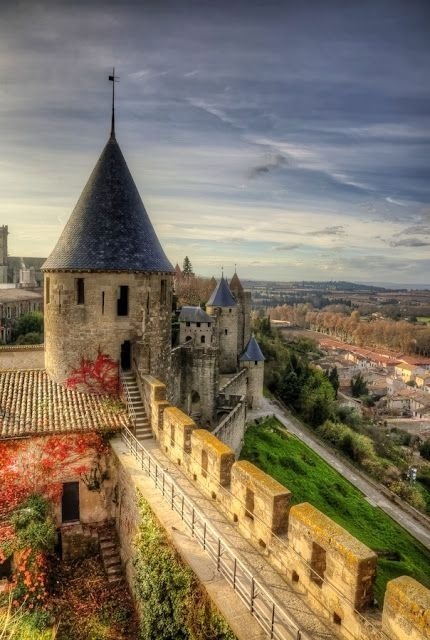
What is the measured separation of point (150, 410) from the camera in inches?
555

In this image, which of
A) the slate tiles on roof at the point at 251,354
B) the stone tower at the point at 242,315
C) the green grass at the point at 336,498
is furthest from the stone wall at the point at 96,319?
the stone tower at the point at 242,315

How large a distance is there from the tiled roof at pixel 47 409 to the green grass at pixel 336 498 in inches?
563

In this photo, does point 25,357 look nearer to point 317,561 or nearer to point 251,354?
point 317,561

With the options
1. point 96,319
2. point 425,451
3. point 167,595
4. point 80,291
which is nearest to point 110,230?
point 80,291

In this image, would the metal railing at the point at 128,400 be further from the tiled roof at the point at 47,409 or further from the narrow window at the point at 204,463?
the narrow window at the point at 204,463

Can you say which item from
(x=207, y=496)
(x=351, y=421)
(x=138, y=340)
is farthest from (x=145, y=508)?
(x=351, y=421)

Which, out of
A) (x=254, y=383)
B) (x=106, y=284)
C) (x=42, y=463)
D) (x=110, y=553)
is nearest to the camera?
(x=110, y=553)

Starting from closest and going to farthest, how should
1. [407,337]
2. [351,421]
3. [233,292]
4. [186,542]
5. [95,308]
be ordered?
[186,542] → [95,308] → [233,292] → [351,421] → [407,337]

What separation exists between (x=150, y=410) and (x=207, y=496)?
4.73 meters

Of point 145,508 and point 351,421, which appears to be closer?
point 145,508

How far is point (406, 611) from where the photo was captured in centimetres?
498

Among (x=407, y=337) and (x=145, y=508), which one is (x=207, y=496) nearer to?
(x=145, y=508)

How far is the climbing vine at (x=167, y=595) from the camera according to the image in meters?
7.10

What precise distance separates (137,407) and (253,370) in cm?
2575
